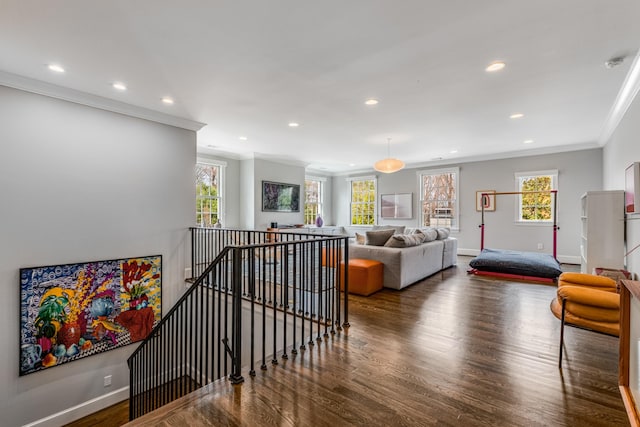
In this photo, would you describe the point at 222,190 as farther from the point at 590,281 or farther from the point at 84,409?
the point at 590,281

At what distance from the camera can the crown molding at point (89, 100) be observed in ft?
10.5

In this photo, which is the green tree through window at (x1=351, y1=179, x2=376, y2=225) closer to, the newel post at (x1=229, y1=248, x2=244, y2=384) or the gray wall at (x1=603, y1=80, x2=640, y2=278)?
the gray wall at (x1=603, y1=80, x2=640, y2=278)

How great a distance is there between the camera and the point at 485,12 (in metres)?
2.14

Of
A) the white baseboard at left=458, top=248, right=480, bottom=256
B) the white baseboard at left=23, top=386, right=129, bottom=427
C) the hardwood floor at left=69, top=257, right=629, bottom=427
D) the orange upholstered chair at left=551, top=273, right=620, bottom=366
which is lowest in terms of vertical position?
the white baseboard at left=23, top=386, right=129, bottom=427

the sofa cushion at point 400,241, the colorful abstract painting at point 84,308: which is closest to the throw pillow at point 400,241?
the sofa cushion at point 400,241

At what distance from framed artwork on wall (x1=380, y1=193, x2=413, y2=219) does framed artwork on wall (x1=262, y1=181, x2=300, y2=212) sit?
9.74ft

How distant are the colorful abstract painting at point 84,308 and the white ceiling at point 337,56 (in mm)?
2244

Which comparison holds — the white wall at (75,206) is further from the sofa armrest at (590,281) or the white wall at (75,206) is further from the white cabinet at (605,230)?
the white cabinet at (605,230)

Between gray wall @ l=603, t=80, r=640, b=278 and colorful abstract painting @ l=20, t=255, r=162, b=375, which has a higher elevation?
gray wall @ l=603, t=80, r=640, b=278

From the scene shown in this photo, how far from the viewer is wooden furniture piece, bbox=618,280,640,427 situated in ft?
5.04

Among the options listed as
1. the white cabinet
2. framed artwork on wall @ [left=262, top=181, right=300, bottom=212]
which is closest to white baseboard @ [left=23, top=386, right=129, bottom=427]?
framed artwork on wall @ [left=262, top=181, right=300, bottom=212]

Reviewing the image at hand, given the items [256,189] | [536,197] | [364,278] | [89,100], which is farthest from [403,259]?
[536,197]

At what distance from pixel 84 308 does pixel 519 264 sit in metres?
6.90

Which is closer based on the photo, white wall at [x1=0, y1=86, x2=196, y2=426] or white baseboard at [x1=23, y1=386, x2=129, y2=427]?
white wall at [x1=0, y1=86, x2=196, y2=426]
